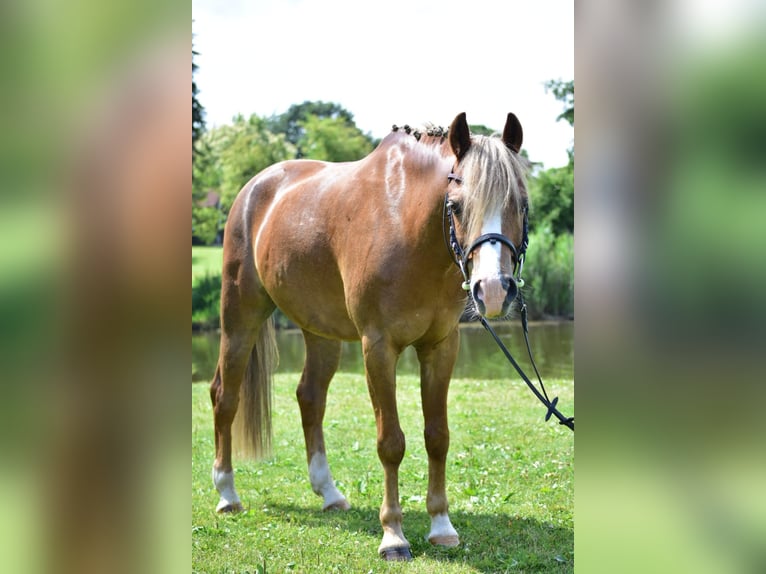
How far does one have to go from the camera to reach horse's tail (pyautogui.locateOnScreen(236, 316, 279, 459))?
5742mm

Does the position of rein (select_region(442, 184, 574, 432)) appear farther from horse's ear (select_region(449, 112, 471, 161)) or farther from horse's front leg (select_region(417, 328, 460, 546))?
horse's front leg (select_region(417, 328, 460, 546))

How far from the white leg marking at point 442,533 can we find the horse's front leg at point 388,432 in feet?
0.73

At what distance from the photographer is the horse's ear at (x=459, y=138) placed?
377 cm

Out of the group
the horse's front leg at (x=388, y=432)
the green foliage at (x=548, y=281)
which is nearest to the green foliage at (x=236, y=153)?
the green foliage at (x=548, y=281)

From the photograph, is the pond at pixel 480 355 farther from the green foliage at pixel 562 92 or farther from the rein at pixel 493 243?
the green foliage at pixel 562 92

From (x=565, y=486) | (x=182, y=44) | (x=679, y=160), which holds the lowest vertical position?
(x=565, y=486)

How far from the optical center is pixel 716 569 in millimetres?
944

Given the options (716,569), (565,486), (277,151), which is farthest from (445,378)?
(277,151)

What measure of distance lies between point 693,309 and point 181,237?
0.67 m

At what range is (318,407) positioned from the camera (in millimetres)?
5602

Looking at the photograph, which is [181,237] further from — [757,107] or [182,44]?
[757,107]

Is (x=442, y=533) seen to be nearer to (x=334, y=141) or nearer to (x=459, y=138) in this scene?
(x=459, y=138)

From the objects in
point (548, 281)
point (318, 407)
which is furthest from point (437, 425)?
point (548, 281)

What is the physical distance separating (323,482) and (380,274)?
1970mm
